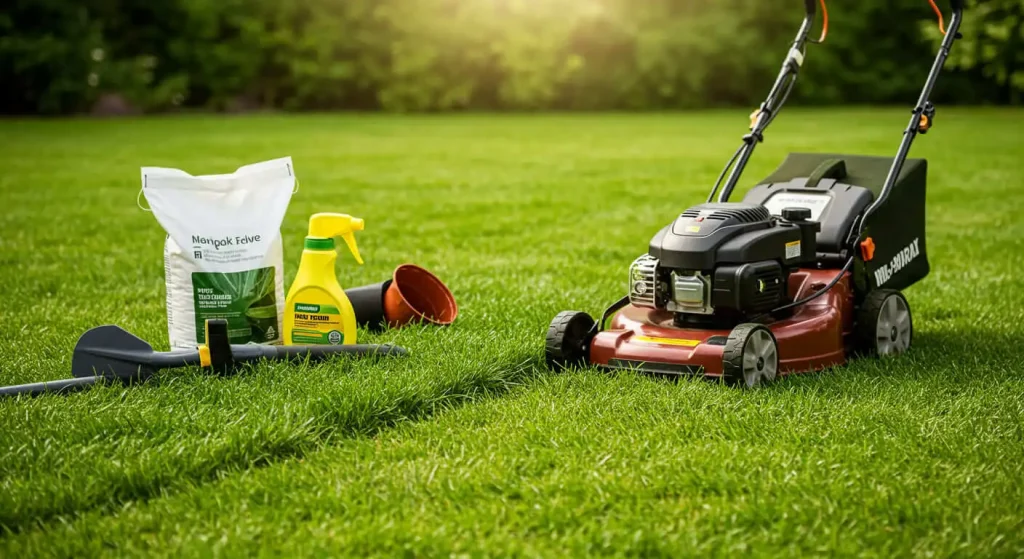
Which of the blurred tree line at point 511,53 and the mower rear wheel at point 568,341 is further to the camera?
the blurred tree line at point 511,53

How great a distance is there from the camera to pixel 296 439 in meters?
2.83

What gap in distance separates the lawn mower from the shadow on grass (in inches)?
13.0

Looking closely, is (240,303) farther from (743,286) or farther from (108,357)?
(743,286)

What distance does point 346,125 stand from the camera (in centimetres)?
2002

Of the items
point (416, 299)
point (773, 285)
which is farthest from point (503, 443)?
point (416, 299)

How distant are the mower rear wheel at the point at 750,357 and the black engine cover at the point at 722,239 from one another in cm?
23

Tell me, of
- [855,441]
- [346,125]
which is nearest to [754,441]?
[855,441]

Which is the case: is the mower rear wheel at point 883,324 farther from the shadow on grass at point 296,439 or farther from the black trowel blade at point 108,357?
the black trowel blade at point 108,357

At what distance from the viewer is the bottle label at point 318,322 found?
3635 mm

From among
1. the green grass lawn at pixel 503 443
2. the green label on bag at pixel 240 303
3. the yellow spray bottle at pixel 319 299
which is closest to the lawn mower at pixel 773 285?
the green grass lawn at pixel 503 443

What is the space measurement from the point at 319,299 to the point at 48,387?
2.81ft

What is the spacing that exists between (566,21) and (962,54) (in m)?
11.9

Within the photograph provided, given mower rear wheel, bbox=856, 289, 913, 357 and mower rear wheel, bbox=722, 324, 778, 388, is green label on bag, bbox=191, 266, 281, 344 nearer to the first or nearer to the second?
mower rear wheel, bbox=722, 324, 778, 388

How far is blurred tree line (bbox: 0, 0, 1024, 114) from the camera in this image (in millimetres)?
26219
